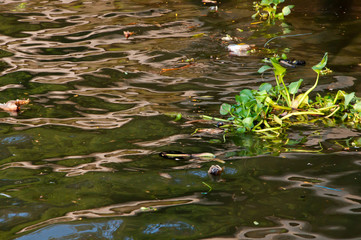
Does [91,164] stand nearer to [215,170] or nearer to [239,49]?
[215,170]

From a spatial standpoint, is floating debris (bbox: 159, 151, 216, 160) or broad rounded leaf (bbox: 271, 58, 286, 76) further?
broad rounded leaf (bbox: 271, 58, 286, 76)

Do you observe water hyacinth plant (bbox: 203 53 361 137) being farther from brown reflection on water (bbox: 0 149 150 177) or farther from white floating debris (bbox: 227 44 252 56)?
white floating debris (bbox: 227 44 252 56)

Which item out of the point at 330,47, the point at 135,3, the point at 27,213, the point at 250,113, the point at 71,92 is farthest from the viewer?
the point at 135,3

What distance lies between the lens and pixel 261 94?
10.2 ft

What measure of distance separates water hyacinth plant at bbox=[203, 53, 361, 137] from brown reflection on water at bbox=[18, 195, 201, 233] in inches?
36.3

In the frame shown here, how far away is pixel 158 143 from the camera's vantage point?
290 cm

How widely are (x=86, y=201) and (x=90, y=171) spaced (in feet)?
1.06

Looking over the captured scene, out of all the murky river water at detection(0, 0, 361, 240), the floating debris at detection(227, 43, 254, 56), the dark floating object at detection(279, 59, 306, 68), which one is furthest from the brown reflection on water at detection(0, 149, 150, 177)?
the floating debris at detection(227, 43, 254, 56)

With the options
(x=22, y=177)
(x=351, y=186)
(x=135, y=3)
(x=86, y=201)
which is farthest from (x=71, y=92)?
(x=135, y=3)

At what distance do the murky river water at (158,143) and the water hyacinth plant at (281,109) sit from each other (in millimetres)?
144

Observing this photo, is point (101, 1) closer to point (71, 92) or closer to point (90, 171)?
point (71, 92)

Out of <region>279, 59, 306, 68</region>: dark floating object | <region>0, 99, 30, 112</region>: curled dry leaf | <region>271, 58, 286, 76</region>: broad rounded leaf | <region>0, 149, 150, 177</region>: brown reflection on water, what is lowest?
<region>0, 149, 150, 177</region>: brown reflection on water

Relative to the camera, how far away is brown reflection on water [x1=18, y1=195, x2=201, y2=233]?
209 cm

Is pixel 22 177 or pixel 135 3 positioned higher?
pixel 135 3
